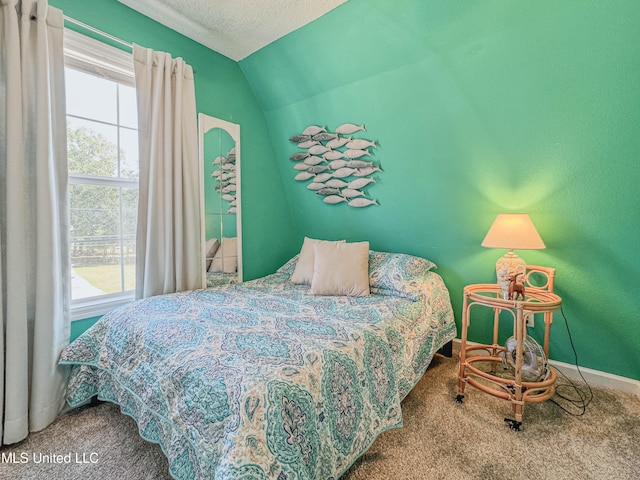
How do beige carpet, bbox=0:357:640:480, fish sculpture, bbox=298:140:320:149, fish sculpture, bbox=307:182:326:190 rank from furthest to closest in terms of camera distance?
fish sculpture, bbox=307:182:326:190, fish sculpture, bbox=298:140:320:149, beige carpet, bbox=0:357:640:480

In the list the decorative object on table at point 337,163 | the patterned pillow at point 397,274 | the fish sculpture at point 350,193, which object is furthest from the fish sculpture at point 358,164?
the patterned pillow at point 397,274

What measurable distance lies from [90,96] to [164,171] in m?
0.64

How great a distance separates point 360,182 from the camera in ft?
8.92

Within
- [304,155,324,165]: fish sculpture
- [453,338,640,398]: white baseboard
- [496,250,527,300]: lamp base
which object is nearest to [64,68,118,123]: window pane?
[304,155,324,165]: fish sculpture

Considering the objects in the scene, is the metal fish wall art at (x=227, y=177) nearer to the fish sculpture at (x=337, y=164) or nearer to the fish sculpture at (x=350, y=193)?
the fish sculpture at (x=337, y=164)

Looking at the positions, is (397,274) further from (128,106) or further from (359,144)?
(128,106)

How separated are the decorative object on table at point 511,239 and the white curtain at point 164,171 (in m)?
2.13

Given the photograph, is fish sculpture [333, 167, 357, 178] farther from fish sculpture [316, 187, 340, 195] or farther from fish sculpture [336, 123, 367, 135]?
fish sculpture [336, 123, 367, 135]

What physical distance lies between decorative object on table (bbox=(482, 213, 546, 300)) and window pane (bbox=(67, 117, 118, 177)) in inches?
102

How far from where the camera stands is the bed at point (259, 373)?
39.2 inches

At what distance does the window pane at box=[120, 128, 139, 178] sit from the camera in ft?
7.08

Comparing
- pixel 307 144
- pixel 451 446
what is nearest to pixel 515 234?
pixel 451 446

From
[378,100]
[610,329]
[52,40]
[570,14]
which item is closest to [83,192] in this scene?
[52,40]

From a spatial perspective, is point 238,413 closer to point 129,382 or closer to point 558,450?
point 129,382
